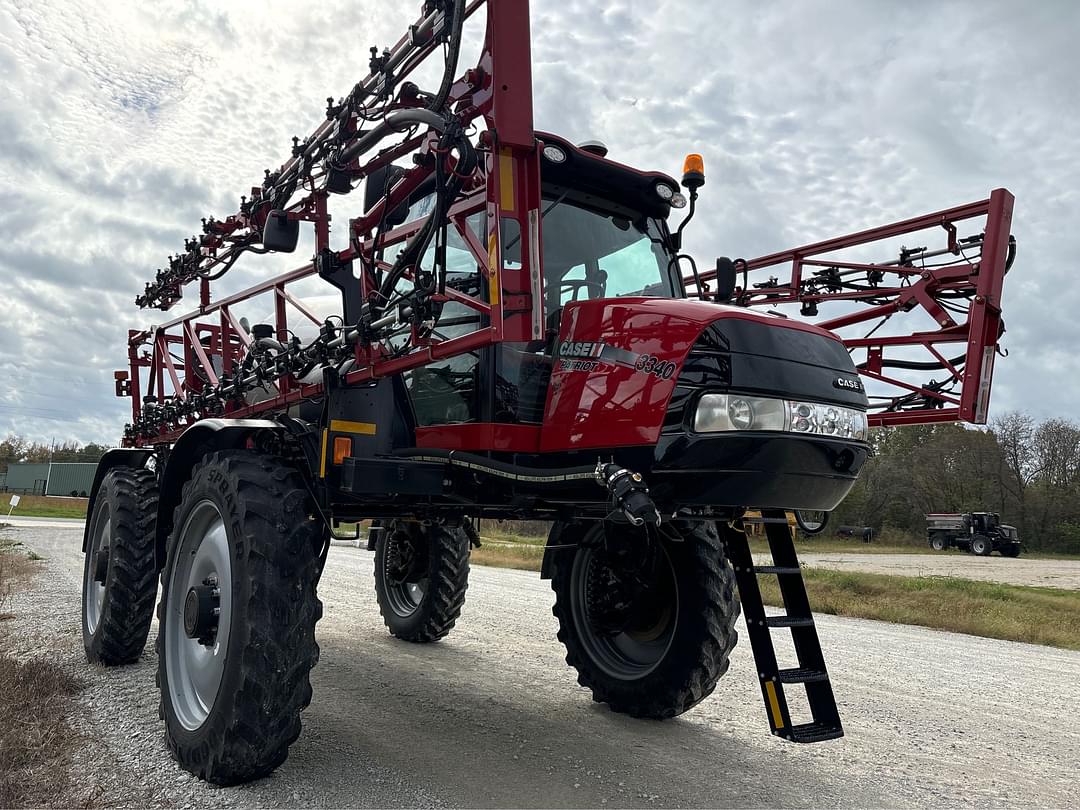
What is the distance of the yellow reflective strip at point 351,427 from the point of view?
4.12m

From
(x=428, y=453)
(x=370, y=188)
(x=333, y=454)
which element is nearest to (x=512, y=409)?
(x=428, y=453)

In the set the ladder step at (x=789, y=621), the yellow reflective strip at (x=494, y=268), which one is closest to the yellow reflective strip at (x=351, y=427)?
the yellow reflective strip at (x=494, y=268)

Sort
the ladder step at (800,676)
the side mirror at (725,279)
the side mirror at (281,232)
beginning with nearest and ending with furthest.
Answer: the ladder step at (800,676)
the side mirror at (725,279)
the side mirror at (281,232)

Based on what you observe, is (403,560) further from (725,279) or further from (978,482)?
(978,482)

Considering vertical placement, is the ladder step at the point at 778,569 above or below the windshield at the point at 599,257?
below

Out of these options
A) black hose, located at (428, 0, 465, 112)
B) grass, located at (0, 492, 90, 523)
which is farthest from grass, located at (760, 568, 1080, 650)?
grass, located at (0, 492, 90, 523)

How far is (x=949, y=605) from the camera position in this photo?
11867 millimetres

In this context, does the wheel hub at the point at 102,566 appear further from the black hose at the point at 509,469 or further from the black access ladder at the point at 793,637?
the black access ladder at the point at 793,637

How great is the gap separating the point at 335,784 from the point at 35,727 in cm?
166

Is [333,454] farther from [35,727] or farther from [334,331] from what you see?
[35,727]

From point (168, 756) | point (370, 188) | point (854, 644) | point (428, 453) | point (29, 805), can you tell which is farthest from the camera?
point (854, 644)

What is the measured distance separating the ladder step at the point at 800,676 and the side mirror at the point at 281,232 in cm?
378

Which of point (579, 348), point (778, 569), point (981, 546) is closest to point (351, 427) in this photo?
point (579, 348)

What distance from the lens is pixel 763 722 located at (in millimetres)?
5004
